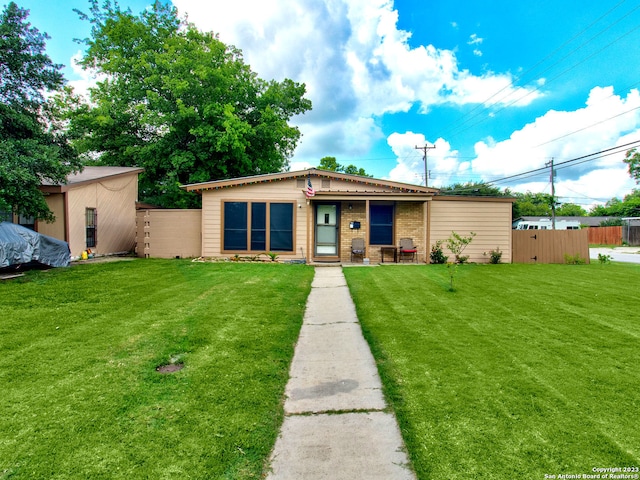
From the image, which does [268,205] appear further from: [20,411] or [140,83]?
[140,83]

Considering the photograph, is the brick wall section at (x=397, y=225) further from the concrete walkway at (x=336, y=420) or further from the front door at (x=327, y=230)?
the concrete walkway at (x=336, y=420)

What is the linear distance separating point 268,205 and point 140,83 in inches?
469

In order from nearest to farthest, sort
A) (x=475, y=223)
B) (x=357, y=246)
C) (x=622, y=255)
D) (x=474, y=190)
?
(x=475, y=223), (x=357, y=246), (x=622, y=255), (x=474, y=190)

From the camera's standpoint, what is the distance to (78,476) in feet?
6.21

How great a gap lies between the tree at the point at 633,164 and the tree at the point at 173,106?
3109cm

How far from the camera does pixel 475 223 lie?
12.4 metres

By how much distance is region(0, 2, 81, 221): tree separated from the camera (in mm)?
7777

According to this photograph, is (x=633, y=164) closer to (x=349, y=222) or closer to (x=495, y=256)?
(x=495, y=256)

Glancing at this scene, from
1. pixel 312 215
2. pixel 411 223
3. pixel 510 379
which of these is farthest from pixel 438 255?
pixel 510 379

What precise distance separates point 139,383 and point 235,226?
957 cm

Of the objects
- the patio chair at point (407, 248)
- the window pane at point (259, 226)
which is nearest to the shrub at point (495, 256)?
the patio chair at point (407, 248)

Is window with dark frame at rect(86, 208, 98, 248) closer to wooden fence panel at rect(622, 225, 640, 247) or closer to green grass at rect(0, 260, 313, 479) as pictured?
green grass at rect(0, 260, 313, 479)

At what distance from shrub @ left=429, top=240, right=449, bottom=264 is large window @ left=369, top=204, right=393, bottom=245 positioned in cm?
154

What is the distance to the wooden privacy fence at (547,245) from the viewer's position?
1291 cm
